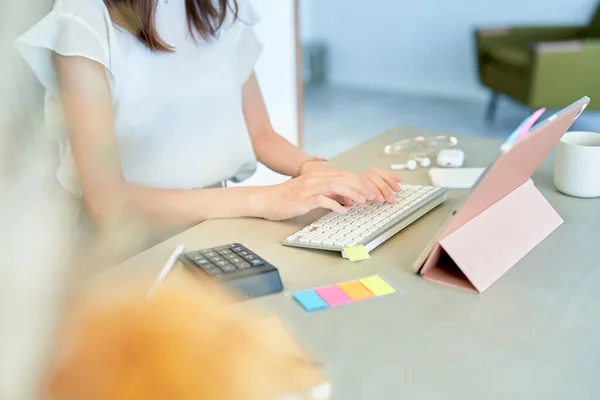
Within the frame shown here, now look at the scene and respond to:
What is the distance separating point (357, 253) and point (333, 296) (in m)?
0.10

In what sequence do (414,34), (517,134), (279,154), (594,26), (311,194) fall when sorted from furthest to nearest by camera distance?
(414,34) < (594,26) < (279,154) < (311,194) < (517,134)

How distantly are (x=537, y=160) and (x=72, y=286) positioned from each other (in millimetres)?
654

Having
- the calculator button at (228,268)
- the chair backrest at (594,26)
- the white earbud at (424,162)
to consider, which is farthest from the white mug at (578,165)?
the chair backrest at (594,26)

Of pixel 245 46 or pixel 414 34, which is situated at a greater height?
pixel 245 46

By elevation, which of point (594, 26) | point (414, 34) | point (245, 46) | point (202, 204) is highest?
point (245, 46)

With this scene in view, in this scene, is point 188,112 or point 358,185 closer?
point 358,185

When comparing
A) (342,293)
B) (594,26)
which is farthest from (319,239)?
(594,26)

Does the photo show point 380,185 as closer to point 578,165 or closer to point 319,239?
point 319,239

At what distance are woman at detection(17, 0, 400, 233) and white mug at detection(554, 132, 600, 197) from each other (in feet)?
0.79

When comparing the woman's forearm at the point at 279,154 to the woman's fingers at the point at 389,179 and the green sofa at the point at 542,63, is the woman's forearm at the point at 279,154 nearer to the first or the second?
the woman's fingers at the point at 389,179

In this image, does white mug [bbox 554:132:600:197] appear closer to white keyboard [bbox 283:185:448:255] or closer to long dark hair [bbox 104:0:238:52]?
white keyboard [bbox 283:185:448:255]

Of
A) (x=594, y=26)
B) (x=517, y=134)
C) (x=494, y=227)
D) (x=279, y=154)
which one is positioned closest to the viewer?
(x=517, y=134)

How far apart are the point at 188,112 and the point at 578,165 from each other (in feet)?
2.02

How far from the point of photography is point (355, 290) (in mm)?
606
